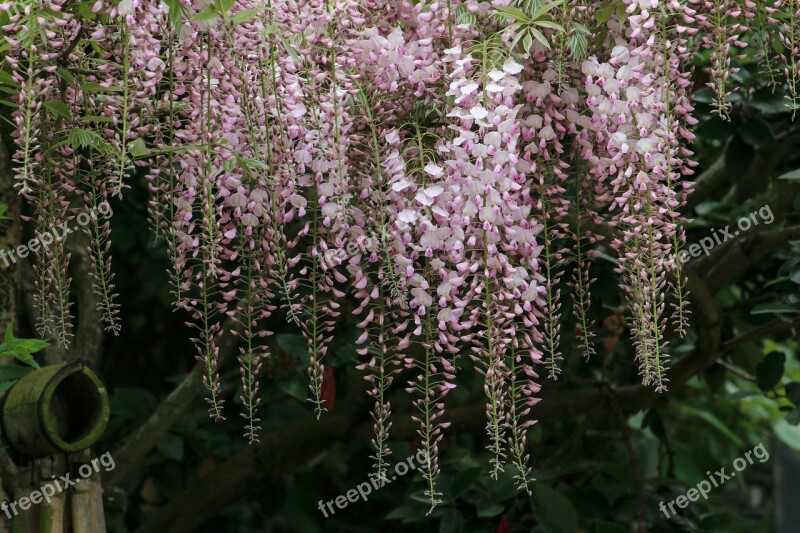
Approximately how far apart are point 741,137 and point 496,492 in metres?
0.98

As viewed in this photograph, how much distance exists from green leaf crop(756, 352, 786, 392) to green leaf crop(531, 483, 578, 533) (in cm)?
62

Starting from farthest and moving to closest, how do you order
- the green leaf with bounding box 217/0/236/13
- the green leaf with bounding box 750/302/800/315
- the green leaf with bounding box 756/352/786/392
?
the green leaf with bounding box 756/352/786/392 → the green leaf with bounding box 750/302/800/315 → the green leaf with bounding box 217/0/236/13

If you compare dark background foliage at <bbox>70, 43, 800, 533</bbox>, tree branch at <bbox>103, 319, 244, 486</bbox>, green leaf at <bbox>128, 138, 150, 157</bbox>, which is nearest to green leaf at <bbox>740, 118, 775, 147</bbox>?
dark background foliage at <bbox>70, 43, 800, 533</bbox>

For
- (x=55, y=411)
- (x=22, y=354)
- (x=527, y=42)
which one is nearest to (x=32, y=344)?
(x=22, y=354)

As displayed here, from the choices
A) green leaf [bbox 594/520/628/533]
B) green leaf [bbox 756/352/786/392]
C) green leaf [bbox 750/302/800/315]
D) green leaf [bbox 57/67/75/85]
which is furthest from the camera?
green leaf [bbox 756/352/786/392]

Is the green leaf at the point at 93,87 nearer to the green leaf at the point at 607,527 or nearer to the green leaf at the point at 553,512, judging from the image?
the green leaf at the point at 553,512

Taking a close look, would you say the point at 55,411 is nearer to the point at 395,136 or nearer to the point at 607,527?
the point at 395,136

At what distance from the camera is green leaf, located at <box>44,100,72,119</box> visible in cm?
150

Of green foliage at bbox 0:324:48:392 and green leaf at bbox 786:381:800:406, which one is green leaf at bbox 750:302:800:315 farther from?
green foliage at bbox 0:324:48:392

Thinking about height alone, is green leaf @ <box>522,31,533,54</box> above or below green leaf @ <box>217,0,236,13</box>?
below

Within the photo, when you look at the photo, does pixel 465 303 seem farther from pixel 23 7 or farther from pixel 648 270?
pixel 23 7

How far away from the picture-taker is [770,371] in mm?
2480
